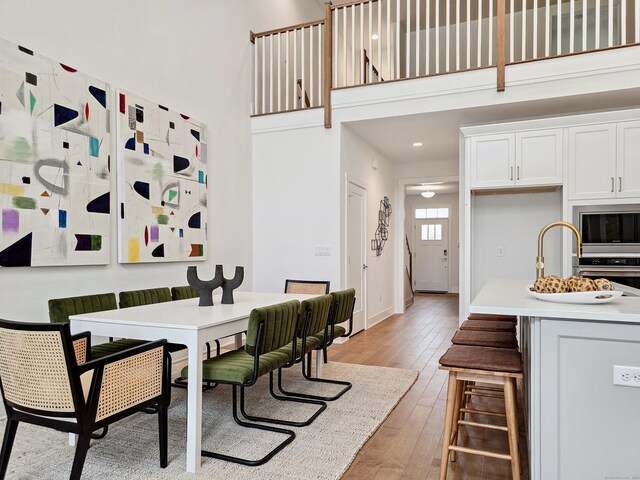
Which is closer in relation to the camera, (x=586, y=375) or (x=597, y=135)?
(x=586, y=375)

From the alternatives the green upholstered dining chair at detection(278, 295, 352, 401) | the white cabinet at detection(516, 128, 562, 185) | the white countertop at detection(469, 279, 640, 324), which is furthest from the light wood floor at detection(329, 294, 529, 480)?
the white cabinet at detection(516, 128, 562, 185)

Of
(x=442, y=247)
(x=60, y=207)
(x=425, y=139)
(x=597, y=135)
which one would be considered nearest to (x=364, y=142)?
(x=425, y=139)

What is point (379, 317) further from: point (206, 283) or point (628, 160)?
point (206, 283)

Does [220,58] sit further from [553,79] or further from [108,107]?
[553,79]

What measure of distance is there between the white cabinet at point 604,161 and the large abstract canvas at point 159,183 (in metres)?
3.80

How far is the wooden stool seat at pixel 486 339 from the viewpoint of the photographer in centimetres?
232

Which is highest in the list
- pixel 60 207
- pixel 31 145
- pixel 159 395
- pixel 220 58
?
pixel 220 58

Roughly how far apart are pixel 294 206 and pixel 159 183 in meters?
1.80

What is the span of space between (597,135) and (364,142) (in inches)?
110

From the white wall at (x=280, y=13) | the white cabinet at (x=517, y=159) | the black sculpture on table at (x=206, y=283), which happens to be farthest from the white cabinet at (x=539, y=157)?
the white wall at (x=280, y=13)

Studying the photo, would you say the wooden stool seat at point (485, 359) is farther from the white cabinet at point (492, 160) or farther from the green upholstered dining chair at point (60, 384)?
the white cabinet at point (492, 160)

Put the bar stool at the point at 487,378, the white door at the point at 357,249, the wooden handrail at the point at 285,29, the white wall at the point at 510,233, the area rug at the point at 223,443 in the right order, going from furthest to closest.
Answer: the white door at the point at 357,249
the wooden handrail at the point at 285,29
the white wall at the point at 510,233
the area rug at the point at 223,443
the bar stool at the point at 487,378

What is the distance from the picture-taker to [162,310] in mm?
2770

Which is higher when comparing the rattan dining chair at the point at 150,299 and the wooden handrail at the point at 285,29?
the wooden handrail at the point at 285,29
